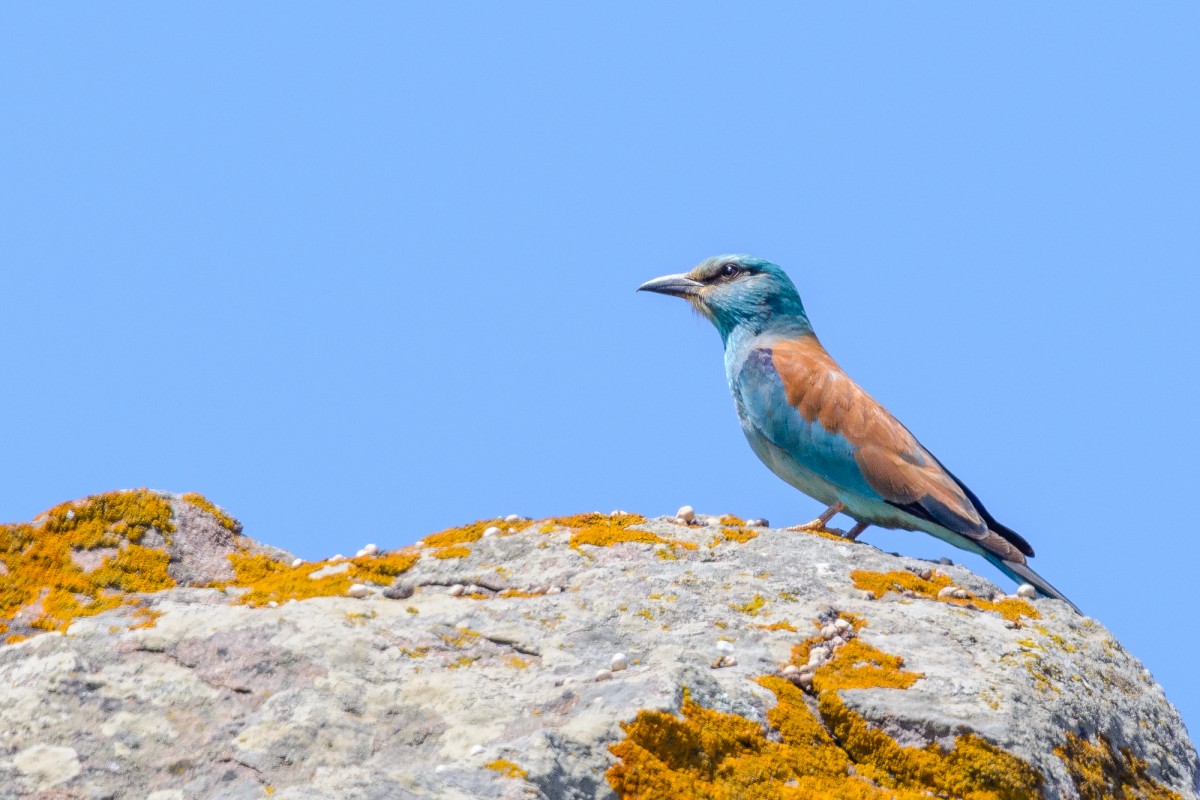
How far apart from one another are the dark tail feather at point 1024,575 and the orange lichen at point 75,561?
12.5ft

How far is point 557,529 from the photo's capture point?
18.4 ft

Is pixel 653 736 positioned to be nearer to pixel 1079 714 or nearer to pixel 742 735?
pixel 742 735

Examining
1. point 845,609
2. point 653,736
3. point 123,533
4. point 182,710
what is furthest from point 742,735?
point 123,533

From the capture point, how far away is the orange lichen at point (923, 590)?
5.29 meters

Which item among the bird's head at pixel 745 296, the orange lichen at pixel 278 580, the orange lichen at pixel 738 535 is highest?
the bird's head at pixel 745 296

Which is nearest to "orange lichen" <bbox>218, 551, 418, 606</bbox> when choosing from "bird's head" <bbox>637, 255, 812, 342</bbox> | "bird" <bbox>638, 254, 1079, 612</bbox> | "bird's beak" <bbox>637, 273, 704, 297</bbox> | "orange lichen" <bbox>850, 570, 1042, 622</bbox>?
"orange lichen" <bbox>850, 570, 1042, 622</bbox>

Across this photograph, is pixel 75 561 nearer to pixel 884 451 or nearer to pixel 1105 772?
pixel 1105 772

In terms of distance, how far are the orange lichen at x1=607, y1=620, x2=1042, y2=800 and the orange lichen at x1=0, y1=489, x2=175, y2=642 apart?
1.98m

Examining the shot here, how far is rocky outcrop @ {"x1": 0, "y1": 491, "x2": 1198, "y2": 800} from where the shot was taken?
148 inches

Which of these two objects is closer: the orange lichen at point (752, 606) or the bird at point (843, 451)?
the orange lichen at point (752, 606)

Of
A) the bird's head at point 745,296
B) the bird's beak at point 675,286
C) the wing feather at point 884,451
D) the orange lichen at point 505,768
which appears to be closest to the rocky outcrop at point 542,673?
the orange lichen at point 505,768

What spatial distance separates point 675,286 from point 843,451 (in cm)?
249

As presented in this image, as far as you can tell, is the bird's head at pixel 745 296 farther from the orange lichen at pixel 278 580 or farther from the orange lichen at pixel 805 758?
the orange lichen at pixel 805 758

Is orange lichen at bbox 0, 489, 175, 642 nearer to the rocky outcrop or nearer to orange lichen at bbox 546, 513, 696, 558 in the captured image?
the rocky outcrop
